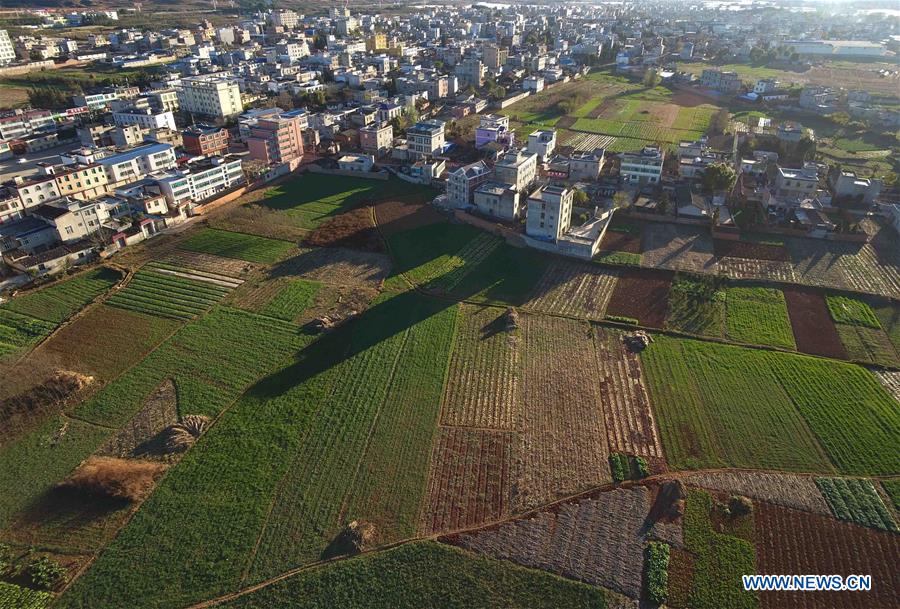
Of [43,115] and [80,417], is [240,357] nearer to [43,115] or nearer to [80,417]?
[80,417]

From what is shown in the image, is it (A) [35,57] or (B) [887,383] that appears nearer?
(B) [887,383]

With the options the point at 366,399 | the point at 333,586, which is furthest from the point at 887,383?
the point at 333,586

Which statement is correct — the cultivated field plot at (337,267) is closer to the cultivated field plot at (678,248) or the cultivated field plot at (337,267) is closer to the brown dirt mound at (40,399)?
the brown dirt mound at (40,399)

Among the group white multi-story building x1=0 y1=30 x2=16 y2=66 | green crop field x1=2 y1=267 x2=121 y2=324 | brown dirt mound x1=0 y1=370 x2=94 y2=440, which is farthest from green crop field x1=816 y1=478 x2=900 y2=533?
white multi-story building x1=0 y1=30 x2=16 y2=66

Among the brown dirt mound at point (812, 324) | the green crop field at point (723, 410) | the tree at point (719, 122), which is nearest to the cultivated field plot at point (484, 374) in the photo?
the green crop field at point (723, 410)

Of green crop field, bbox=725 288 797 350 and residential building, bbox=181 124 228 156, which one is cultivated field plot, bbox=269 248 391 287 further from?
residential building, bbox=181 124 228 156

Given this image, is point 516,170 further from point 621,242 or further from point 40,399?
point 40,399
